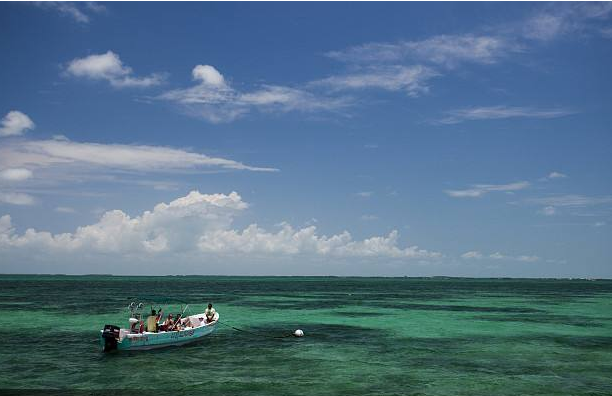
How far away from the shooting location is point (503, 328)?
40.7 m

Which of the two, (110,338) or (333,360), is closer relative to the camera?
(333,360)

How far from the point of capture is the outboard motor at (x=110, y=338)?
2741 centimetres

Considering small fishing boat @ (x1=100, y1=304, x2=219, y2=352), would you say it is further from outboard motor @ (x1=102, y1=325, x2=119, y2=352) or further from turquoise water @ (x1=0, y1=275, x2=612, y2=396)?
turquoise water @ (x1=0, y1=275, x2=612, y2=396)

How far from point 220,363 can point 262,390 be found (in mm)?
5915

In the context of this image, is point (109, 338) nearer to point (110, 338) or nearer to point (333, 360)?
point (110, 338)

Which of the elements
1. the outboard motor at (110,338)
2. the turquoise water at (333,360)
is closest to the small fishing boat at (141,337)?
the outboard motor at (110,338)

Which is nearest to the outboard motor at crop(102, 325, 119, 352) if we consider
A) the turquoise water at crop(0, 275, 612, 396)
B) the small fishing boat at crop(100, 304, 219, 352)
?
the small fishing boat at crop(100, 304, 219, 352)

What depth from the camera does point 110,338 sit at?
2745 centimetres

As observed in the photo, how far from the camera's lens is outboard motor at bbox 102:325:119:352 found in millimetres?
27406

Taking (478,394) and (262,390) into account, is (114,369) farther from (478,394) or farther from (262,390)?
(478,394)

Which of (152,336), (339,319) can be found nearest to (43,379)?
(152,336)

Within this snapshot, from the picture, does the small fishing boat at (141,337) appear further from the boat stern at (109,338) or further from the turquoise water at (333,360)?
the turquoise water at (333,360)

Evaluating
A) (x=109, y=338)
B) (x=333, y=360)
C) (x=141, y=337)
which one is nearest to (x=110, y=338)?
(x=109, y=338)

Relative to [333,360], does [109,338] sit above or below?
above
